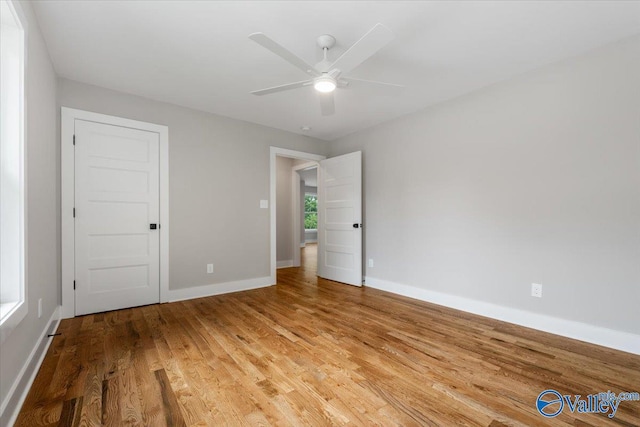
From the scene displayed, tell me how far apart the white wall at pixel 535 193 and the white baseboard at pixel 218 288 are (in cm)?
197

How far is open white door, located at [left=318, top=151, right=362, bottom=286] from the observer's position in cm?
425

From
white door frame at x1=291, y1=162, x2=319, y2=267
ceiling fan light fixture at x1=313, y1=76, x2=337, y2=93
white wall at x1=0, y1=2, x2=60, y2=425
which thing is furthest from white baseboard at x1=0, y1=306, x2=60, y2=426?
white door frame at x1=291, y1=162, x2=319, y2=267

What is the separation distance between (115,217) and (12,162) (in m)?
1.65

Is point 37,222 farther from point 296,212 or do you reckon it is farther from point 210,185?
point 296,212

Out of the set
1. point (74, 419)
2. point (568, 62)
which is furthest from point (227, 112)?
point (568, 62)

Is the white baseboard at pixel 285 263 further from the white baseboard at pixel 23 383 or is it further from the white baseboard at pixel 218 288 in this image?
the white baseboard at pixel 23 383

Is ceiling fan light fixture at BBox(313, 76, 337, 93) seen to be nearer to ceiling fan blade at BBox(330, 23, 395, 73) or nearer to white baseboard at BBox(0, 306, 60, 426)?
ceiling fan blade at BBox(330, 23, 395, 73)

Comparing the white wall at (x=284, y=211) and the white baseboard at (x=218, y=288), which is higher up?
the white wall at (x=284, y=211)

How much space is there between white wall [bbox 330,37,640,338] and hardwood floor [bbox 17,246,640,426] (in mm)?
445

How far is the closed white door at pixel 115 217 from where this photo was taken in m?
2.94

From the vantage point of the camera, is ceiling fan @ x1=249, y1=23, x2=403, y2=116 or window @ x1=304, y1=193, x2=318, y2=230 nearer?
ceiling fan @ x1=249, y1=23, x2=403, y2=116

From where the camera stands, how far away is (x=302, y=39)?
7.30 ft

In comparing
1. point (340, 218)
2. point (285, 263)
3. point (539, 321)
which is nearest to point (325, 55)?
point (340, 218)

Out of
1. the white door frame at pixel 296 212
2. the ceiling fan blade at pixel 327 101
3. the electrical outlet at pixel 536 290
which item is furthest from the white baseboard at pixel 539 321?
the white door frame at pixel 296 212
